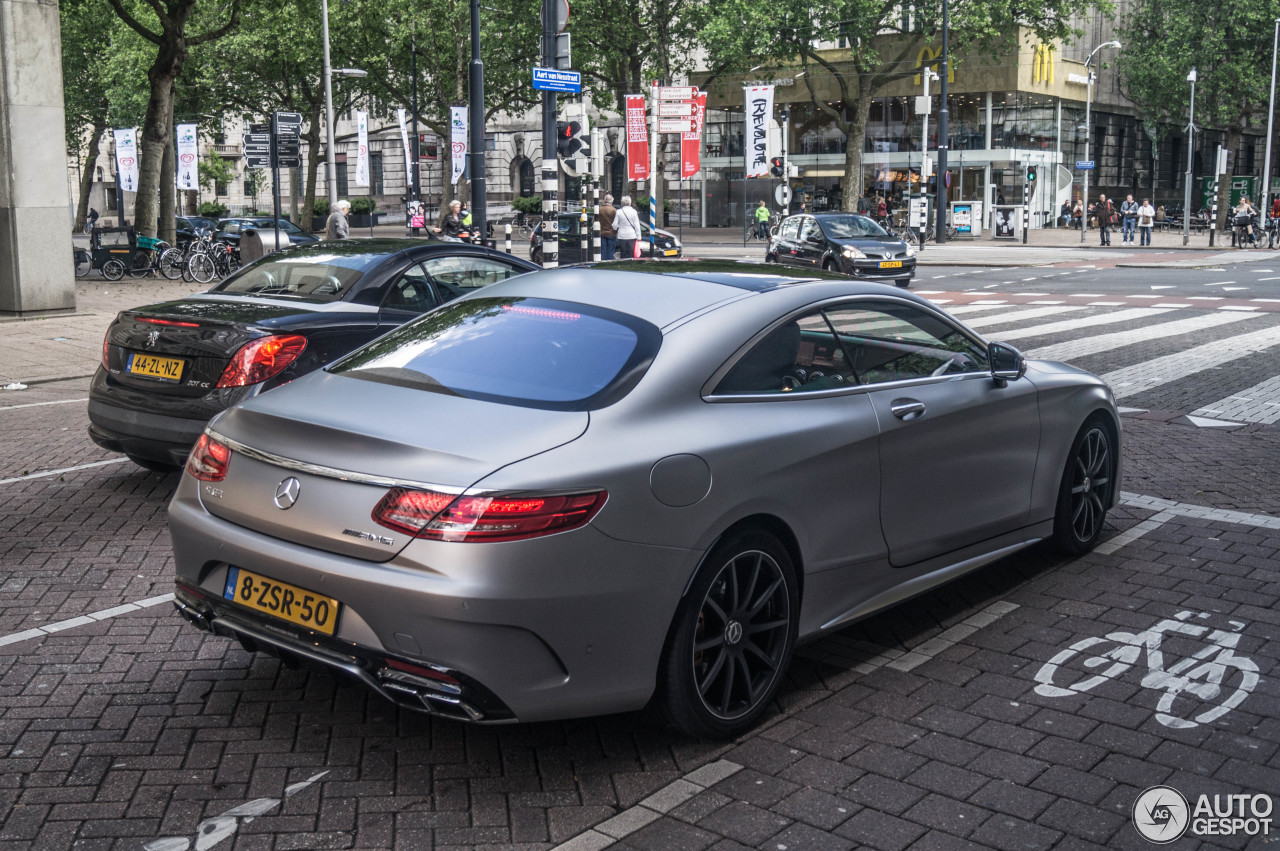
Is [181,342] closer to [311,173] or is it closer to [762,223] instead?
[762,223]

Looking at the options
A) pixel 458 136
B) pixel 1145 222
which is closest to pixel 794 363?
pixel 458 136

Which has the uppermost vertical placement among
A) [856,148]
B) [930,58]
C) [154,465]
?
[930,58]

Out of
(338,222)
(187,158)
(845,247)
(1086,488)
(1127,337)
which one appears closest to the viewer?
(1086,488)

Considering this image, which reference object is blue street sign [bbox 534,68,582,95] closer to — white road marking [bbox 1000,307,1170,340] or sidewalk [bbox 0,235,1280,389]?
sidewalk [bbox 0,235,1280,389]

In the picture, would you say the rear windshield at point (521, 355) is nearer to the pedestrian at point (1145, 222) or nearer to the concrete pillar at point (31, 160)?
the concrete pillar at point (31, 160)

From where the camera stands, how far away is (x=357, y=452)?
362 cm

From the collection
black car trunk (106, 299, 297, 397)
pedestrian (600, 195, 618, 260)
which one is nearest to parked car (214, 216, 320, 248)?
pedestrian (600, 195, 618, 260)

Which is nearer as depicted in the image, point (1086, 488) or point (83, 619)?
point (83, 619)

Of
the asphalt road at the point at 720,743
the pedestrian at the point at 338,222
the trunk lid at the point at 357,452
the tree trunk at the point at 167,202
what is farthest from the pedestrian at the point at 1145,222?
the trunk lid at the point at 357,452

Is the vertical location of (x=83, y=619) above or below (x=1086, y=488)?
below

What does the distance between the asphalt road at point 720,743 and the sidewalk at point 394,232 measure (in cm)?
761

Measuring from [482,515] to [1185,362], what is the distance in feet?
38.1

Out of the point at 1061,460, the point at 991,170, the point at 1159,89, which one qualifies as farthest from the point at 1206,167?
the point at 1061,460

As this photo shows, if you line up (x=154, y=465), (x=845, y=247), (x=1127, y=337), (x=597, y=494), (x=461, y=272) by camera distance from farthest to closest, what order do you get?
(x=845, y=247) < (x=1127, y=337) < (x=461, y=272) < (x=154, y=465) < (x=597, y=494)
